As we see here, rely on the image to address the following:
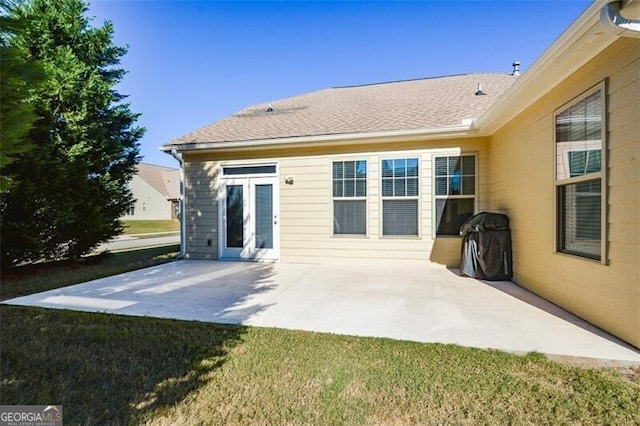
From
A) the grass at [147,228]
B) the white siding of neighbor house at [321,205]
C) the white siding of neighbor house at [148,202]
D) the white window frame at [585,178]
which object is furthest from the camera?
the white siding of neighbor house at [148,202]

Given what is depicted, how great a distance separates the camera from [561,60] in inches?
129

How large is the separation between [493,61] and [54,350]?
1345cm

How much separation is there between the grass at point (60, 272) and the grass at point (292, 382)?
253cm

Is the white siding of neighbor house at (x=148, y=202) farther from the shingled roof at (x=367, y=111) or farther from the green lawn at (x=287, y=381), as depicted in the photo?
the green lawn at (x=287, y=381)

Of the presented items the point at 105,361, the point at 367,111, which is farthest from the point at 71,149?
the point at 367,111

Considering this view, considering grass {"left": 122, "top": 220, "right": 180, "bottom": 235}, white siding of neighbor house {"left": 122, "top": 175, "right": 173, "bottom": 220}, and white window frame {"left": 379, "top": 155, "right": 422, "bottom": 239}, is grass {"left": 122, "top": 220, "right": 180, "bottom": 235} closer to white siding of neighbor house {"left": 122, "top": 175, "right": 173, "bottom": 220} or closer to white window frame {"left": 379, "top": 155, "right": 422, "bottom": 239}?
white siding of neighbor house {"left": 122, "top": 175, "right": 173, "bottom": 220}

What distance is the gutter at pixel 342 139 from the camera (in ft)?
20.1

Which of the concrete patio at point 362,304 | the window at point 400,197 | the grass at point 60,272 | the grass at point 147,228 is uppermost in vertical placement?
the window at point 400,197

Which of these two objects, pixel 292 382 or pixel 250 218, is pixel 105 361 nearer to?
pixel 292 382

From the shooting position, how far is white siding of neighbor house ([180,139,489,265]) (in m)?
6.49

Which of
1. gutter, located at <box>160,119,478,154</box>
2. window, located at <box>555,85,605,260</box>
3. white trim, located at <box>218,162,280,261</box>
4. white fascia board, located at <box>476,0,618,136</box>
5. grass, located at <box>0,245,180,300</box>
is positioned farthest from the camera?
white trim, located at <box>218,162,280,261</box>

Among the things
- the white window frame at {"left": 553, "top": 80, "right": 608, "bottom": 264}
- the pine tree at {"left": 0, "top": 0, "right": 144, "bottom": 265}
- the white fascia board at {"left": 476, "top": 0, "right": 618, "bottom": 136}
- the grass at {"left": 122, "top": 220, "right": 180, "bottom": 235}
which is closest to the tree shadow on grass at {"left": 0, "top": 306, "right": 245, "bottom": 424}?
the pine tree at {"left": 0, "top": 0, "right": 144, "bottom": 265}

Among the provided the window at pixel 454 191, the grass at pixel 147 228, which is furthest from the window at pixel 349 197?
the grass at pixel 147 228

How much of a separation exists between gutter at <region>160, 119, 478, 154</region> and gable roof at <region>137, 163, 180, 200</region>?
26.8 m
